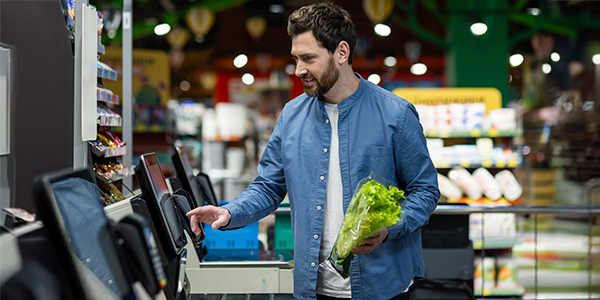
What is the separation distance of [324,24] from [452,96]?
493 centimetres

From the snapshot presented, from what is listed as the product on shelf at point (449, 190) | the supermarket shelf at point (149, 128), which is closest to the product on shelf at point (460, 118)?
the product on shelf at point (449, 190)

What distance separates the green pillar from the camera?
9.46m

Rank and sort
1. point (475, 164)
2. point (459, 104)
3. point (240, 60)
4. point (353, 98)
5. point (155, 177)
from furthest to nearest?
point (240, 60) < point (459, 104) < point (475, 164) < point (353, 98) < point (155, 177)

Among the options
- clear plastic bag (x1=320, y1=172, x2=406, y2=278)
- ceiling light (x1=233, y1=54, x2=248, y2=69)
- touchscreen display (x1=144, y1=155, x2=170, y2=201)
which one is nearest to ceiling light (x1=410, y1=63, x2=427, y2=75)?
ceiling light (x1=233, y1=54, x2=248, y2=69)

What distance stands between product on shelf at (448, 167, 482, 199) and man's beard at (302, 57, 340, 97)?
4147 millimetres

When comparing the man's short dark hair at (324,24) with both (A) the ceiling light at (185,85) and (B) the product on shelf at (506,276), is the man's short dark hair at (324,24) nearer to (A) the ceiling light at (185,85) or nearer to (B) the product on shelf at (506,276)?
(B) the product on shelf at (506,276)

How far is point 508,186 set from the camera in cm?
563

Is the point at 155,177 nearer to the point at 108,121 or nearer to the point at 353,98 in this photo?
the point at 353,98

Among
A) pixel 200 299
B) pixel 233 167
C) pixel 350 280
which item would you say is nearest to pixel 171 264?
pixel 350 280

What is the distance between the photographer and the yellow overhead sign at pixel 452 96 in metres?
6.30

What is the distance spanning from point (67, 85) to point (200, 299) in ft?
3.83

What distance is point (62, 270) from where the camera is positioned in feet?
3.41

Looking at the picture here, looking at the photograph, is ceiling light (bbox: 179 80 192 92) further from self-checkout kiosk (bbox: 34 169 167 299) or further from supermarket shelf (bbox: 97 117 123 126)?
self-checkout kiosk (bbox: 34 169 167 299)

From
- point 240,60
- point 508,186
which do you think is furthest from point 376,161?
point 240,60
